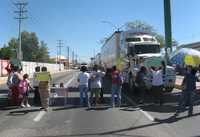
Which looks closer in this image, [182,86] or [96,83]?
[182,86]

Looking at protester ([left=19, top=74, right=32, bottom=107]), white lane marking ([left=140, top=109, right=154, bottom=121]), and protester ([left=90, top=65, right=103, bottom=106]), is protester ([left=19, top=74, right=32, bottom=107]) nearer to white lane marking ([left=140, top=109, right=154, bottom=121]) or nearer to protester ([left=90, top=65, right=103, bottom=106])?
protester ([left=90, top=65, right=103, bottom=106])

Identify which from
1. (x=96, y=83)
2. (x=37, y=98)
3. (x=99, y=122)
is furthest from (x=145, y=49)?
(x=99, y=122)

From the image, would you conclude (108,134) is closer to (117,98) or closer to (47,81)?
(47,81)

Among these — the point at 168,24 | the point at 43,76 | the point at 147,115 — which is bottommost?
the point at 147,115

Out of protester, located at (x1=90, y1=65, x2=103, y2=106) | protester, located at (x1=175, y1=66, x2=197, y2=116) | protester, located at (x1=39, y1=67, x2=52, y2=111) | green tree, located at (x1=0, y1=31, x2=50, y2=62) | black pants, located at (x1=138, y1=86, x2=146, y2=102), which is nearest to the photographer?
protester, located at (x1=175, y1=66, x2=197, y2=116)

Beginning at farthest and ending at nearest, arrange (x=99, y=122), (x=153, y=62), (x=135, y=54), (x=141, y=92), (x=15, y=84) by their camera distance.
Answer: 1. (x=135, y=54)
2. (x=153, y=62)
3. (x=141, y=92)
4. (x=15, y=84)
5. (x=99, y=122)

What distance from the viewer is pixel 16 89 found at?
20.6 m

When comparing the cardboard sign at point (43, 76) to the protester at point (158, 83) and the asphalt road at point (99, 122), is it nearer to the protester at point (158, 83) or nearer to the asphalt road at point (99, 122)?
the asphalt road at point (99, 122)

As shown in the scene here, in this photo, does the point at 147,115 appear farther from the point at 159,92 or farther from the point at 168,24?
the point at 168,24

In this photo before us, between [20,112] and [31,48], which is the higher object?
[31,48]

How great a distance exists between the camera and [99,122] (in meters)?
15.5

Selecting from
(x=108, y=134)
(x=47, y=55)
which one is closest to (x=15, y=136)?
(x=108, y=134)

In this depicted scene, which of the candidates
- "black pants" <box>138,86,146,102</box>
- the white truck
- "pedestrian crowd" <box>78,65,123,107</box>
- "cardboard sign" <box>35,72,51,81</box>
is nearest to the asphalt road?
"pedestrian crowd" <box>78,65,123,107</box>

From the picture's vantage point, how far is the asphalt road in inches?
518
